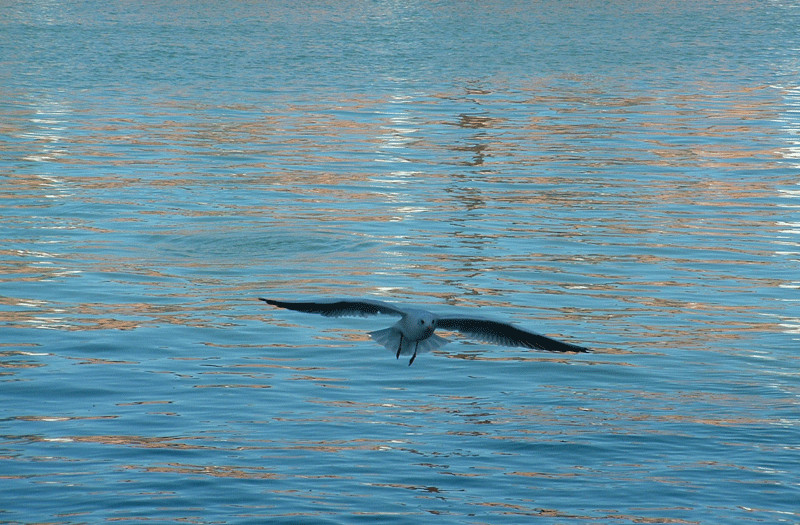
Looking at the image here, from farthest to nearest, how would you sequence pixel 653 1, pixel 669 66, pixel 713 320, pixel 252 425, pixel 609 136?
1. pixel 653 1
2. pixel 669 66
3. pixel 609 136
4. pixel 713 320
5. pixel 252 425

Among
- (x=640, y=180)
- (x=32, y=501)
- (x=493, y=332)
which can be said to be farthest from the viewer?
(x=640, y=180)

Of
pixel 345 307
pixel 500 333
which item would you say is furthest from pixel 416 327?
pixel 500 333

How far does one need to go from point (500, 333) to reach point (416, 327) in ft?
2.56

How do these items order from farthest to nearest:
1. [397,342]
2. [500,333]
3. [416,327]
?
1. [500,333]
2. [397,342]
3. [416,327]

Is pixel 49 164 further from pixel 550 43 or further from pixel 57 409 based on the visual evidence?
pixel 550 43

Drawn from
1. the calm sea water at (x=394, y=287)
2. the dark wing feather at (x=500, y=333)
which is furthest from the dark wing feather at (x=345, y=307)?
the calm sea water at (x=394, y=287)

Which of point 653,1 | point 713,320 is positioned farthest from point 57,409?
point 653,1

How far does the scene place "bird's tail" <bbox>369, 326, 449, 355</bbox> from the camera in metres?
10.2

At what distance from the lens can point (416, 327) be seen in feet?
33.0

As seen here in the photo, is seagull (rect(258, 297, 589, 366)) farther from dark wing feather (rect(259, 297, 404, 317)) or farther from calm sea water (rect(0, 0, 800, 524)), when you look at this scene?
calm sea water (rect(0, 0, 800, 524))

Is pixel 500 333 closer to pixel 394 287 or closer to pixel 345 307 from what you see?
pixel 345 307

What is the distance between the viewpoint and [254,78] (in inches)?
1367

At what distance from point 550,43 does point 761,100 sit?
987cm

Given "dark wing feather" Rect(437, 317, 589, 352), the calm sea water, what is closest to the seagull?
"dark wing feather" Rect(437, 317, 589, 352)
